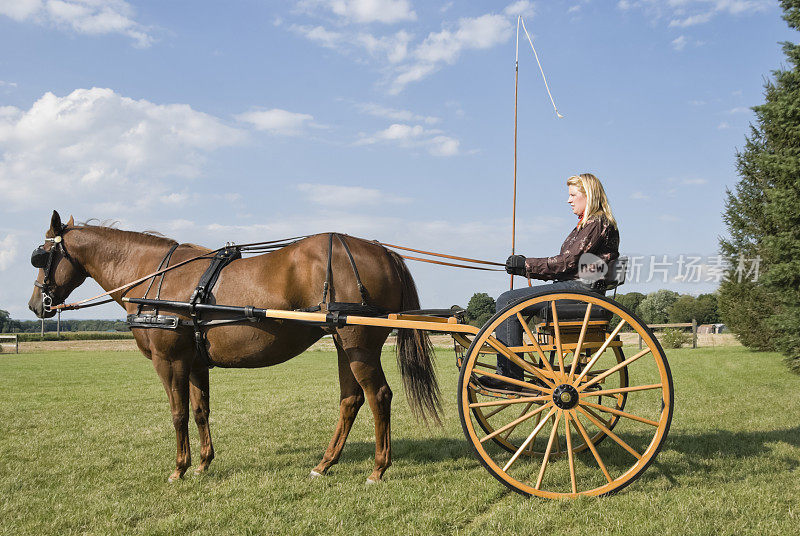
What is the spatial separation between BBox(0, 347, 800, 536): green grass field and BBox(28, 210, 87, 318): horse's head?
5.61ft

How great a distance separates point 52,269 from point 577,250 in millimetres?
5173

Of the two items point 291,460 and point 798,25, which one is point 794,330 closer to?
point 798,25

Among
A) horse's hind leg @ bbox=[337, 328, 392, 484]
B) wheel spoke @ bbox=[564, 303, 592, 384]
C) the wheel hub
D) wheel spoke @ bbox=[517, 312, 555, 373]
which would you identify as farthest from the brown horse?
wheel spoke @ bbox=[564, 303, 592, 384]

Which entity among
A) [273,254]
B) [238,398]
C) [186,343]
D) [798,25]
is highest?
[798,25]

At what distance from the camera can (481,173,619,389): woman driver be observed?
4.32 meters

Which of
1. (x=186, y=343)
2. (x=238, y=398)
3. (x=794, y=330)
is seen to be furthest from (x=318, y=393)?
(x=794, y=330)

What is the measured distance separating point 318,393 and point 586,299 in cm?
822

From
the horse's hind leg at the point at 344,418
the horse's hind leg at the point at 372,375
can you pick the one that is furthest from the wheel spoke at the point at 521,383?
the horse's hind leg at the point at 344,418

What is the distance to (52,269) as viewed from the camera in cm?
574

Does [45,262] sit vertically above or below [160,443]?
above

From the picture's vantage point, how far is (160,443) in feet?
22.2

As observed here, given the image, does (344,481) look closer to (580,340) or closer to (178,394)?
(178,394)

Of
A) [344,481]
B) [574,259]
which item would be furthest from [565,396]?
[344,481]

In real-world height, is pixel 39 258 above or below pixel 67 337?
above
